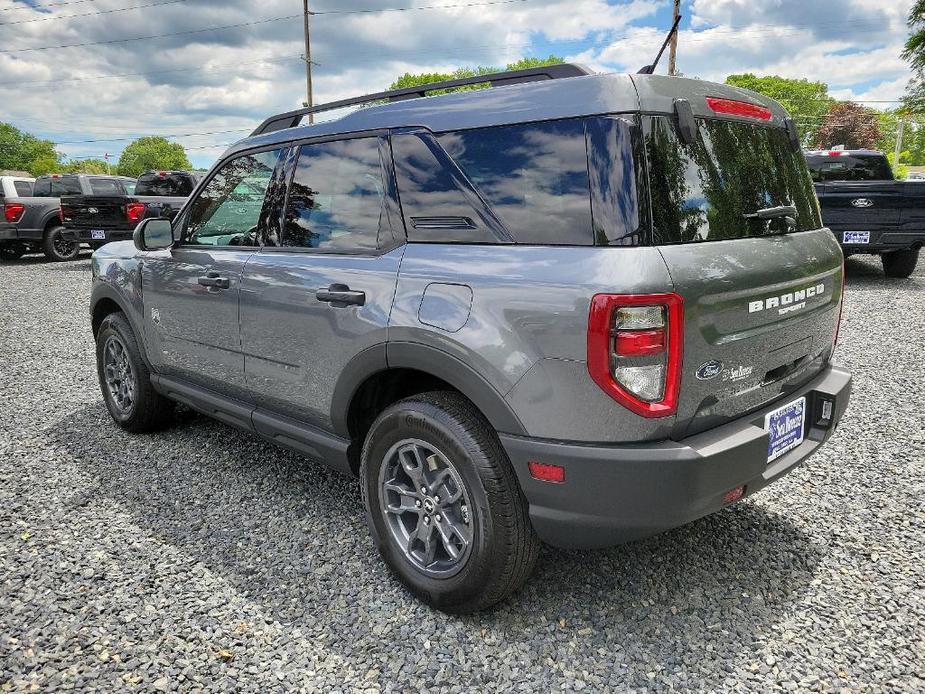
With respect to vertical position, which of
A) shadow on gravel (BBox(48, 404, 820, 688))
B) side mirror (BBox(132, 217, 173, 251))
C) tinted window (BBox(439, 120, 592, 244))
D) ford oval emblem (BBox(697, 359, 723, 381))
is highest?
tinted window (BBox(439, 120, 592, 244))

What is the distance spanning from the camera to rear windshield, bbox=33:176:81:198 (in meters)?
14.6

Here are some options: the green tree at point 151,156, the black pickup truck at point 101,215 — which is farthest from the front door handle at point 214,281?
the green tree at point 151,156

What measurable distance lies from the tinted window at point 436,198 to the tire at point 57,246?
13.9 metres

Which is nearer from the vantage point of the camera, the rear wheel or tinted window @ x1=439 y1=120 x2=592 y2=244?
tinted window @ x1=439 y1=120 x2=592 y2=244

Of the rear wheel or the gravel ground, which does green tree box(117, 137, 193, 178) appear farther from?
the gravel ground

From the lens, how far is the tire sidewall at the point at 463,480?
2.27m

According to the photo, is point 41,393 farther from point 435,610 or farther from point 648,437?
point 648,437

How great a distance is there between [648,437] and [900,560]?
63.2 inches

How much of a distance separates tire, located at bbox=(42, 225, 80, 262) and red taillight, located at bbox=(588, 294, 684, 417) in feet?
48.8

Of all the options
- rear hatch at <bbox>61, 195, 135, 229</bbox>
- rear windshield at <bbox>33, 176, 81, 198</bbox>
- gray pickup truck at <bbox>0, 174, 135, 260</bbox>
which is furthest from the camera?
rear windshield at <bbox>33, 176, 81, 198</bbox>

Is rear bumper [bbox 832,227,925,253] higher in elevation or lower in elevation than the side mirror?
lower

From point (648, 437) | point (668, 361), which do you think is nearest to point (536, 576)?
point (648, 437)

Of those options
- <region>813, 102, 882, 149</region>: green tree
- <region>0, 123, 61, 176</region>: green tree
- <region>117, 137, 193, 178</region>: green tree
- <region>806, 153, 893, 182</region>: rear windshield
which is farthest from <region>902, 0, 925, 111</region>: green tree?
<region>117, 137, 193, 178</region>: green tree

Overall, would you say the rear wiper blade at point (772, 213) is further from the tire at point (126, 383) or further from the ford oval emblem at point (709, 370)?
the tire at point (126, 383)
